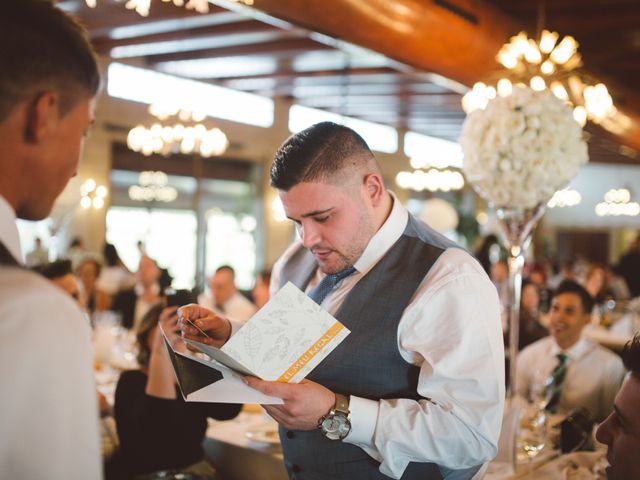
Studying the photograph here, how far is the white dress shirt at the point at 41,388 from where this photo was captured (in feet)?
2.19

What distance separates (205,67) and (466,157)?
8.71 m

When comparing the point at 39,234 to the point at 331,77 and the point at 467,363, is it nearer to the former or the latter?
the point at 331,77

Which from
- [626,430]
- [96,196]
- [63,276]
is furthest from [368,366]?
[96,196]

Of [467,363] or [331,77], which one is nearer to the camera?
[467,363]

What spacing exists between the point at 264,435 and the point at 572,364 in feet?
6.21

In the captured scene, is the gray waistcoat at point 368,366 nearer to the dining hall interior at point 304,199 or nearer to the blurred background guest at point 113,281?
the dining hall interior at point 304,199

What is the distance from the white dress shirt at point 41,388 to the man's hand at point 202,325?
976 millimetres

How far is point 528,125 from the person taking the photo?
2416mm

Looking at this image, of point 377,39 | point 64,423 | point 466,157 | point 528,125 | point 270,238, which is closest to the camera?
point 64,423

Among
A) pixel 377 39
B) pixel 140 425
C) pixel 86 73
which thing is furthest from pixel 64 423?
pixel 377 39

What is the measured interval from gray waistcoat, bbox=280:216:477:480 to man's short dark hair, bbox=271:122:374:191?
11.4 inches

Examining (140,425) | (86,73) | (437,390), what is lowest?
(140,425)

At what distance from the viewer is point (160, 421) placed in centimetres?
246

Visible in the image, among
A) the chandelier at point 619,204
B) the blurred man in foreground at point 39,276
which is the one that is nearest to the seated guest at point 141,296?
the blurred man in foreground at point 39,276
